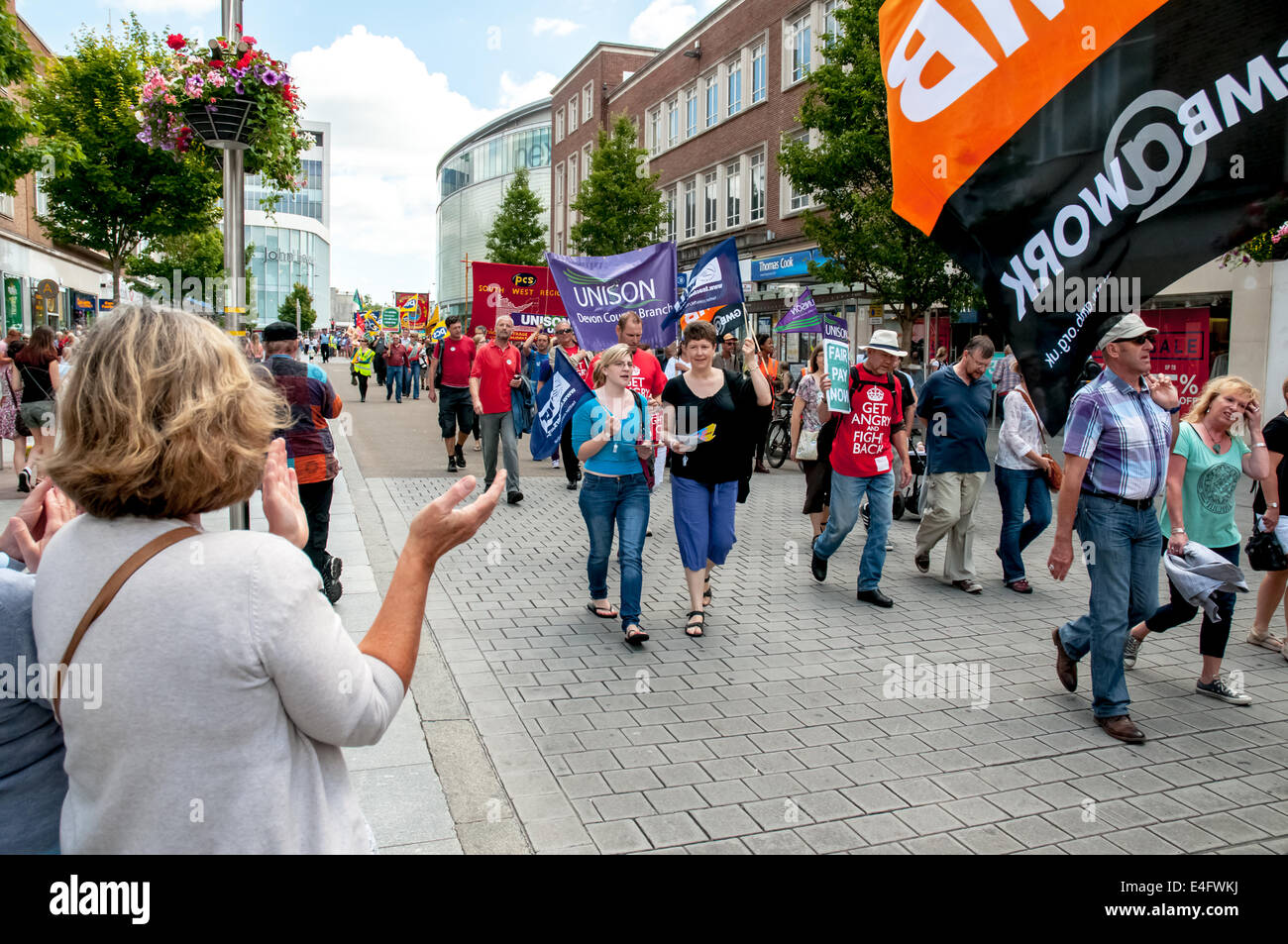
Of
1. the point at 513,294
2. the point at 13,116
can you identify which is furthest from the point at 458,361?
the point at 13,116

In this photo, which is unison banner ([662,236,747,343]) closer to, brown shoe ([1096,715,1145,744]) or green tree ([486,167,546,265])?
brown shoe ([1096,715,1145,744])

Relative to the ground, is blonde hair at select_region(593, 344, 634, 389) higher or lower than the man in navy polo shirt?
higher

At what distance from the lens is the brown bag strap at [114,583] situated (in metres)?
1.54

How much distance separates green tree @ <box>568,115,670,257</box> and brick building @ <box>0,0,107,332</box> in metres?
16.3

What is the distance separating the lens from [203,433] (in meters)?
1.61

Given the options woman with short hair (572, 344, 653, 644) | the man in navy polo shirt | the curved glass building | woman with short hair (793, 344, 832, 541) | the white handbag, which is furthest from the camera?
the curved glass building

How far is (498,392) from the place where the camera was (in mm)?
11070

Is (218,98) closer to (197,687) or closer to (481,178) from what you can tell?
(197,687)

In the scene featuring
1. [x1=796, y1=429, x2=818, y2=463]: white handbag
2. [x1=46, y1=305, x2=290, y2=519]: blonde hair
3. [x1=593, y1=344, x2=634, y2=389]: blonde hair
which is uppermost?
[x1=593, y1=344, x2=634, y2=389]: blonde hair

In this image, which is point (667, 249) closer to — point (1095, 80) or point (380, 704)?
point (1095, 80)

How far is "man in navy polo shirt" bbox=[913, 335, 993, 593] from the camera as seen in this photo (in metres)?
7.65

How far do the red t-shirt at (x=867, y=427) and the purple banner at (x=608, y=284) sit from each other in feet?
13.3

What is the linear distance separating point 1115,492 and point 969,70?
232cm

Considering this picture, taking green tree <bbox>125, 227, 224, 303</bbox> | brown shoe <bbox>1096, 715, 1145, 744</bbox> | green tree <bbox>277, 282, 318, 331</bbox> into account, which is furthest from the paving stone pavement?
green tree <bbox>277, 282, 318, 331</bbox>
